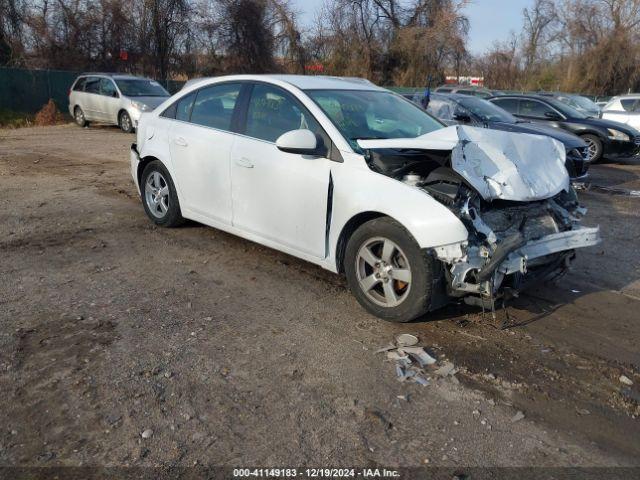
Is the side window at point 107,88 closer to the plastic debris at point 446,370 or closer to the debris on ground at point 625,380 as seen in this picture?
the plastic debris at point 446,370

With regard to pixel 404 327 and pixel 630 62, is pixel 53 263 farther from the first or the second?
pixel 630 62

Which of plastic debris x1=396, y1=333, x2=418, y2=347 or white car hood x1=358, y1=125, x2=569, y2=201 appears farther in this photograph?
white car hood x1=358, y1=125, x2=569, y2=201

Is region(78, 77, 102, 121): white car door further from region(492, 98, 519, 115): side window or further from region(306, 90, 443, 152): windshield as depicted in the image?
region(306, 90, 443, 152): windshield

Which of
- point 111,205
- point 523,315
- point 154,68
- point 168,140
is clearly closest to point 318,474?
point 523,315

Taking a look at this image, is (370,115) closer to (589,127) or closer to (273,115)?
(273,115)

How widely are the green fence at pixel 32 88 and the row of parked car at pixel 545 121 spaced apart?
48.3 ft

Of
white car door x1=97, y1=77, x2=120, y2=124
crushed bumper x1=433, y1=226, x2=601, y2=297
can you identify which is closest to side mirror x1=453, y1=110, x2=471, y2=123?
crushed bumper x1=433, y1=226, x2=601, y2=297

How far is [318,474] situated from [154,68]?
28327mm

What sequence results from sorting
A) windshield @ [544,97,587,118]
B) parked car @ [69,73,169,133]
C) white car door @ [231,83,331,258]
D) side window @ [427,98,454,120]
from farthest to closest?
1. parked car @ [69,73,169,133]
2. windshield @ [544,97,587,118]
3. side window @ [427,98,454,120]
4. white car door @ [231,83,331,258]

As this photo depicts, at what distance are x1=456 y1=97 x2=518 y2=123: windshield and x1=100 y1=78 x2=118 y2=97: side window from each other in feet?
34.4

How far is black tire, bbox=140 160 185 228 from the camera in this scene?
614 cm

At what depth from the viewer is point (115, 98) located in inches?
670

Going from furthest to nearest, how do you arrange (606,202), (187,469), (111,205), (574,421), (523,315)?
(606,202) < (111,205) < (523,315) < (574,421) < (187,469)

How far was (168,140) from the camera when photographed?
603cm
